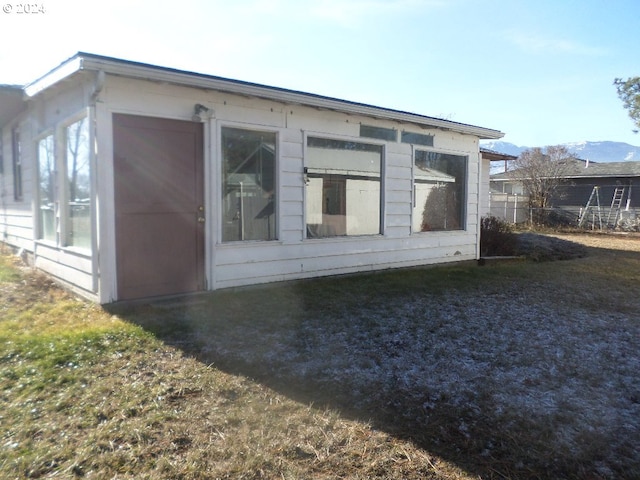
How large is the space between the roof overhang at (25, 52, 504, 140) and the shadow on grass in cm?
240

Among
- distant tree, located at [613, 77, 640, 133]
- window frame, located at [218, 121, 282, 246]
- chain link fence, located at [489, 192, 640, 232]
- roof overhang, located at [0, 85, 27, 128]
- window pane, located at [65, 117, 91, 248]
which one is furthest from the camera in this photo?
chain link fence, located at [489, 192, 640, 232]

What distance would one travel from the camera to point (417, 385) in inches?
126

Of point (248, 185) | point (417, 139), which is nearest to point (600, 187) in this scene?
point (417, 139)

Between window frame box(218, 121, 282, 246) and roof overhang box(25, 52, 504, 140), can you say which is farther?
window frame box(218, 121, 282, 246)

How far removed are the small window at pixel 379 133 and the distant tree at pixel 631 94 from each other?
1393 centimetres

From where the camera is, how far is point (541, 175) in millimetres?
22344

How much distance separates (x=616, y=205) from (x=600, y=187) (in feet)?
3.78

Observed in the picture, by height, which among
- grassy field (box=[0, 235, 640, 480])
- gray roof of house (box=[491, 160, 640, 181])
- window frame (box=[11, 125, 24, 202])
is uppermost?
gray roof of house (box=[491, 160, 640, 181])

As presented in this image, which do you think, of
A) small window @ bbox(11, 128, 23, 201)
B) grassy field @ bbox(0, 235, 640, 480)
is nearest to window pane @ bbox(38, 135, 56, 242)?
grassy field @ bbox(0, 235, 640, 480)

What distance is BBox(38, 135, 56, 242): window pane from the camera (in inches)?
247

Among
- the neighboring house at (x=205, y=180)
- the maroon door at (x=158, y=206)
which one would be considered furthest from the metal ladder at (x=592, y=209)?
the maroon door at (x=158, y=206)

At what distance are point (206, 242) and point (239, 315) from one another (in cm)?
115

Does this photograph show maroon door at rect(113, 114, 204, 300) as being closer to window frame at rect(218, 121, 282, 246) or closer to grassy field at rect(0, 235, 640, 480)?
window frame at rect(218, 121, 282, 246)

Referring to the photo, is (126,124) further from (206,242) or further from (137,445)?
(137,445)
